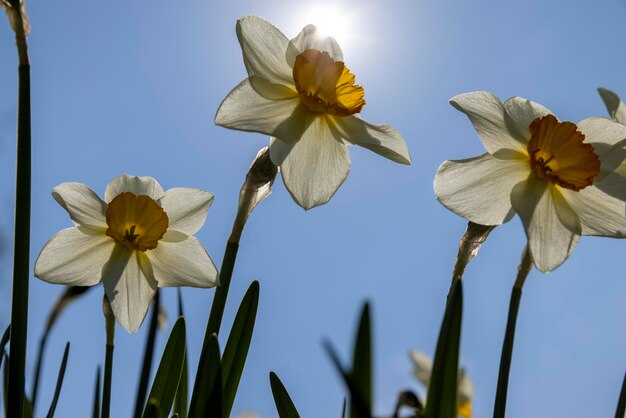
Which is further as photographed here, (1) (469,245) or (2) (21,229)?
(1) (469,245)

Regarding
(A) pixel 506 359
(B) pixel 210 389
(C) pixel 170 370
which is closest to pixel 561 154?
(A) pixel 506 359

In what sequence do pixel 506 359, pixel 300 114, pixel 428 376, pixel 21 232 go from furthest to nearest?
pixel 428 376 → pixel 300 114 → pixel 506 359 → pixel 21 232

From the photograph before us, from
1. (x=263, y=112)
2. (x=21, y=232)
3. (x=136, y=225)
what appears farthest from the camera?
(x=136, y=225)

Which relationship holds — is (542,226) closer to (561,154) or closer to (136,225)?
(561,154)

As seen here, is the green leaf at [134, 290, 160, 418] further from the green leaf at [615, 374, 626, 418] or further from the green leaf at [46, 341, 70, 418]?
the green leaf at [615, 374, 626, 418]

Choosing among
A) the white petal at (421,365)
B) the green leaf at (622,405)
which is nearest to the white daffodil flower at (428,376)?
the white petal at (421,365)

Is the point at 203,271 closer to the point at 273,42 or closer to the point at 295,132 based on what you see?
the point at 295,132

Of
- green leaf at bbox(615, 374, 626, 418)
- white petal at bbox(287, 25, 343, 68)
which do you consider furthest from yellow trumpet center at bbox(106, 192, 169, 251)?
green leaf at bbox(615, 374, 626, 418)
